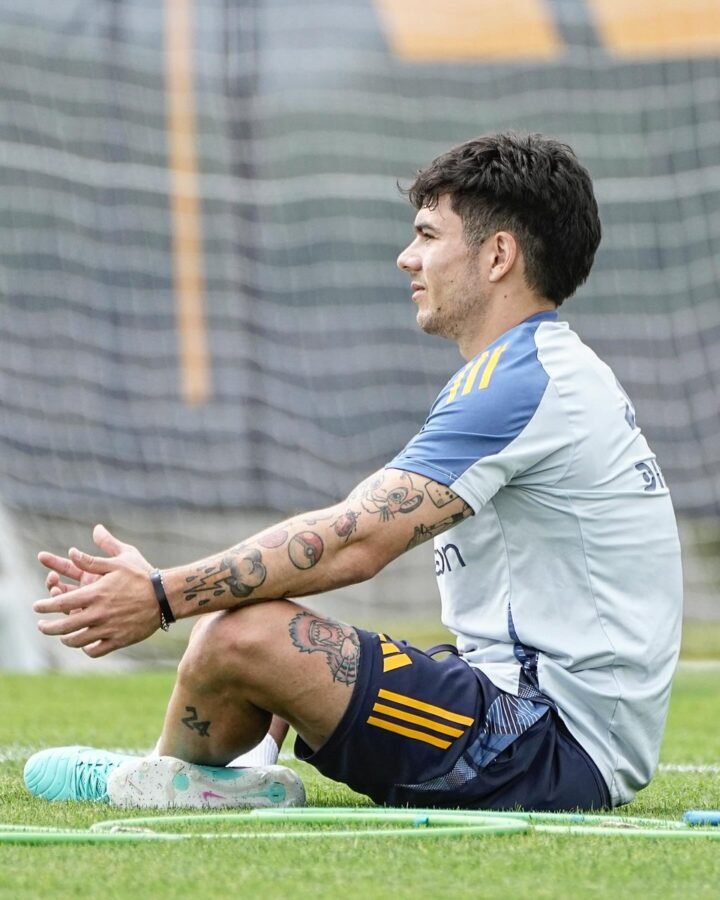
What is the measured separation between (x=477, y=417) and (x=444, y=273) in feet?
1.76

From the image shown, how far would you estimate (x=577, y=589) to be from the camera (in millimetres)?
3670

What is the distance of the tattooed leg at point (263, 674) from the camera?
3484 mm

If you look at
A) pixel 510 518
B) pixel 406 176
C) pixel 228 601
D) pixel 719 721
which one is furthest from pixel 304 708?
pixel 406 176

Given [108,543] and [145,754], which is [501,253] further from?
[145,754]

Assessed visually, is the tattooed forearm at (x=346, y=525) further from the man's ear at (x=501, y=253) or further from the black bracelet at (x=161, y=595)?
the man's ear at (x=501, y=253)

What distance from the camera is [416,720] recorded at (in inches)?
141

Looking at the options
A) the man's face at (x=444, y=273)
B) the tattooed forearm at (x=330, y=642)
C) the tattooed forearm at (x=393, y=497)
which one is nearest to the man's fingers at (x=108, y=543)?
the tattooed forearm at (x=330, y=642)

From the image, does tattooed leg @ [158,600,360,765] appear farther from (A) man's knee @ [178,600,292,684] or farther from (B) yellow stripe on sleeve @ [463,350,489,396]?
(B) yellow stripe on sleeve @ [463,350,489,396]

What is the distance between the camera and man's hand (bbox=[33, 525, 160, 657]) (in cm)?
347

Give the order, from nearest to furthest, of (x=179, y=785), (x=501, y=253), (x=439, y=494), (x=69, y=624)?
(x=69, y=624) < (x=439, y=494) < (x=179, y=785) < (x=501, y=253)

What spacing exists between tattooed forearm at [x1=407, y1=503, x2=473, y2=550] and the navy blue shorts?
24cm

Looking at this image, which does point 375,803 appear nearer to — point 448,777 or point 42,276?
point 448,777

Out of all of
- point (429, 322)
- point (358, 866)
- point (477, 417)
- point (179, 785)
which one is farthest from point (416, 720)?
point (429, 322)

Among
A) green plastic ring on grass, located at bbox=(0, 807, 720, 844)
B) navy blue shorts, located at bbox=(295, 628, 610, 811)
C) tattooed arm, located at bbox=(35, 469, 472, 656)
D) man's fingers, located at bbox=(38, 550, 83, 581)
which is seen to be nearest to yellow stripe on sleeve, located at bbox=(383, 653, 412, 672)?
navy blue shorts, located at bbox=(295, 628, 610, 811)
